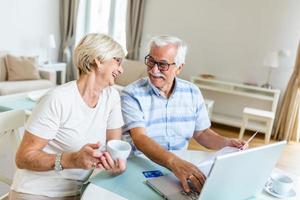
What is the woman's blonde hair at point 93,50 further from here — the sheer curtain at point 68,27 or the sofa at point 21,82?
the sheer curtain at point 68,27

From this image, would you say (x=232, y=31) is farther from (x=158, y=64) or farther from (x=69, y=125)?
(x=69, y=125)

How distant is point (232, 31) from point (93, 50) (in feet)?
11.2

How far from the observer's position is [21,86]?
154 inches

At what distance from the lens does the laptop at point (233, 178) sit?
0.81 meters

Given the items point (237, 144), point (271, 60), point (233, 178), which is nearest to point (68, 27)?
point (271, 60)

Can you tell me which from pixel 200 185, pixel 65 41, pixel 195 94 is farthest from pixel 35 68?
pixel 200 185

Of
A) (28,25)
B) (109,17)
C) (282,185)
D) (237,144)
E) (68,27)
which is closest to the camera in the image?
(282,185)

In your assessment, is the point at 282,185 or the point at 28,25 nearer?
the point at 282,185

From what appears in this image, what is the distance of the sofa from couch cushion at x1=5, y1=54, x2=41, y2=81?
4 cm

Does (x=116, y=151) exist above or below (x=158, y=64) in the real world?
below

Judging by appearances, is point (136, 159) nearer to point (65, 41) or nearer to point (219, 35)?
point (219, 35)

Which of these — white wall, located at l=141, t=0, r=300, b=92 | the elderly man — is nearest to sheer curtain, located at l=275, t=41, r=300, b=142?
white wall, located at l=141, t=0, r=300, b=92

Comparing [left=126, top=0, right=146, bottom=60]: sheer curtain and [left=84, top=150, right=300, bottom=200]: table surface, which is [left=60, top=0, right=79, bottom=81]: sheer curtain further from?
[left=84, top=150, right=300, bottom=200]: table surface

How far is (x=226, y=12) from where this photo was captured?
4227mm
